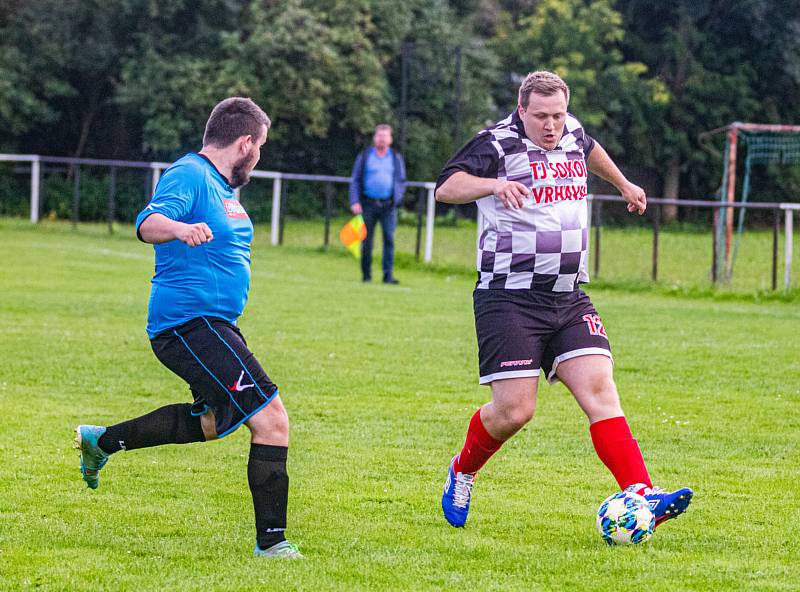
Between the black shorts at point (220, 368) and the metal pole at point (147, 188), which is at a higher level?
the metal pole at point (147, 188)

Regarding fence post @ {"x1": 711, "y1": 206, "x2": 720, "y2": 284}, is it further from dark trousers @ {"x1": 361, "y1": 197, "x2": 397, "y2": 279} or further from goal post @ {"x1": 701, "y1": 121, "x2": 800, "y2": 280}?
dark trousers @ {"x1": 361, "y1": 197, "x2": 397, "y2": 279}

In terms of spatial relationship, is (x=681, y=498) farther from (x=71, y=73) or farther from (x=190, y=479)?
(x=71, y=73)

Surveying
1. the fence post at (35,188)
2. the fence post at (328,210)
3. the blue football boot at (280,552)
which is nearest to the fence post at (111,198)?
the fence post at (35,188)

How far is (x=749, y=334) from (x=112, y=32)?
2483 cm

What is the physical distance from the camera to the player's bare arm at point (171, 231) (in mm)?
4668

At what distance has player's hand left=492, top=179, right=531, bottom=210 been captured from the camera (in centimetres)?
518

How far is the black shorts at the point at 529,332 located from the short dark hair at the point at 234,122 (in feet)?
4.15

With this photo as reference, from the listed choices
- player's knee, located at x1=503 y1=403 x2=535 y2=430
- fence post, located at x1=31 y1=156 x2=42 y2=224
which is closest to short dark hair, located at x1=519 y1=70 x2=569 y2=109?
player's knee, located at x1=503 y1=403 x2=535 y2=430

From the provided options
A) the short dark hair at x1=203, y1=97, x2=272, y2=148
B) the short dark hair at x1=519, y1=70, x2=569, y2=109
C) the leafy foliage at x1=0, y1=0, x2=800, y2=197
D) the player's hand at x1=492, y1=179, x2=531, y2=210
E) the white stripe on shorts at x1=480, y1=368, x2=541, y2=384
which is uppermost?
the leafy foliage at x1=0, y1=0, x2=800, y2=197

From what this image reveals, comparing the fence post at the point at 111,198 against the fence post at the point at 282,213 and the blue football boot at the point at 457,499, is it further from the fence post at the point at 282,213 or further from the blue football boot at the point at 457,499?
the blue football boot at the point at 457,499

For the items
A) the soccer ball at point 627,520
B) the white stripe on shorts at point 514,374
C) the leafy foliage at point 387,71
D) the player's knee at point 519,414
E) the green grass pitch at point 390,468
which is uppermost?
the leafy foliage at point 387,71

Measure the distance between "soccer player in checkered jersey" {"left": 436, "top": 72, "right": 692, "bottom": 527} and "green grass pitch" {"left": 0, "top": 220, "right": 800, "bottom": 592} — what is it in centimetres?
55

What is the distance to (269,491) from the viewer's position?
498 centimetres

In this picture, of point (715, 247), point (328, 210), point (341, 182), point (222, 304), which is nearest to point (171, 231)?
point (222, 304)
